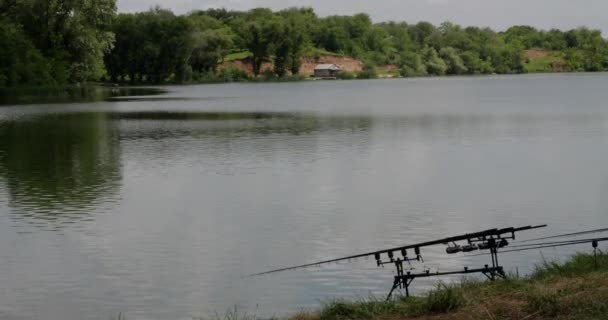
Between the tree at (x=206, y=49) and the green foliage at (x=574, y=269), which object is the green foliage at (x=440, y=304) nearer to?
the green foliage at (x=574, y=269)

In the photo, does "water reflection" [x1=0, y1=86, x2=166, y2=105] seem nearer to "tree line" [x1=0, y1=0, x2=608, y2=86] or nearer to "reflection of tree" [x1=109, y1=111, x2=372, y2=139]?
"tree line" [x1=0, y1=0, x2=608, y2=86]

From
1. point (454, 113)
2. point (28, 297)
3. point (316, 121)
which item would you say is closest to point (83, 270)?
point (28, 297)

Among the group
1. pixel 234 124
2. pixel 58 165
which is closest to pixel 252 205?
pixel 58 165

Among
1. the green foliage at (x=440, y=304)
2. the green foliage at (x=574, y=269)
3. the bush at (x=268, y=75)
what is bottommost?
the bush at (x=268, y=75)

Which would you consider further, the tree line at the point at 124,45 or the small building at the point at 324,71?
the small building at the point at 324,71

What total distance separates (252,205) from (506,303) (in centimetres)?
1380

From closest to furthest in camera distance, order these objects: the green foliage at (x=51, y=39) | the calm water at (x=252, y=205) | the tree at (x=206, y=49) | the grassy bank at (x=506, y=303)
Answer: the grassy bank at (x=506, y=303) < the calm water at (x=252, y=205) < the green foliage at (x=51, y=39) < the tree at (x=206, y=49)

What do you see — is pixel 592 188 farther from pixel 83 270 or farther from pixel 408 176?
pixel 83 270

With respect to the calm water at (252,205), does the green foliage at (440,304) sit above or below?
above

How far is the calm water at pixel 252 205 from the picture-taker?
1471 centimetres

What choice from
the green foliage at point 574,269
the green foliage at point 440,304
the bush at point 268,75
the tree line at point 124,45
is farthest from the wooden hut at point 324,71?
the green foliage at point 440,304

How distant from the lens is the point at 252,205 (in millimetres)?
22672

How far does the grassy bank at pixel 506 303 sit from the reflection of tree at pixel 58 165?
13025mm

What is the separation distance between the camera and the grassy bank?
867 cm
